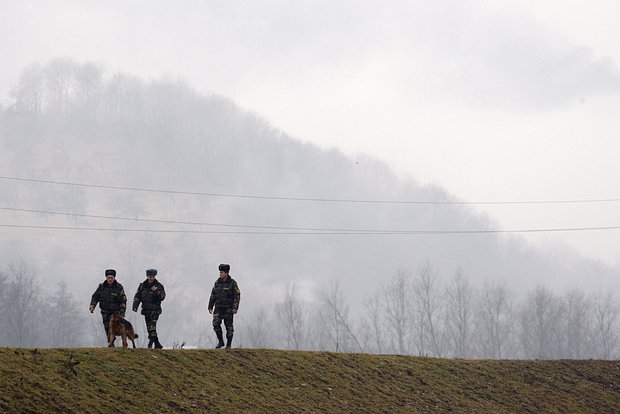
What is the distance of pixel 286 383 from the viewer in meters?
24.5

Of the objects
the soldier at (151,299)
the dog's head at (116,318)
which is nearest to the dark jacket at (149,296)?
the soldier at (151,299)

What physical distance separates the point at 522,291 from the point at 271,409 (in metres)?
184

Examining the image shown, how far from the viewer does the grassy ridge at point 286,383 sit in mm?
19422

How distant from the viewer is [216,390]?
22172mm

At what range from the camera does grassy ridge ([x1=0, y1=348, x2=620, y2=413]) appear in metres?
19.4

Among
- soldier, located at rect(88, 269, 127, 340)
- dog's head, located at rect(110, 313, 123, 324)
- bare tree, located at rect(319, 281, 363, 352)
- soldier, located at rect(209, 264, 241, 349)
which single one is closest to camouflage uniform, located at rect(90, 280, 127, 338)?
soldier, located at rect(88, 269, 127, 340)

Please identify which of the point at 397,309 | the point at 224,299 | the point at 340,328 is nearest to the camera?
the point at 224,299

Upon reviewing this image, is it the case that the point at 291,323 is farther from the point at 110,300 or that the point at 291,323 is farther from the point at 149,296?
the point at 110,300

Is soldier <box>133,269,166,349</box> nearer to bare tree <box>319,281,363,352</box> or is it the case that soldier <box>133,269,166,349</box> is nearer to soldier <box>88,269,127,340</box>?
soldier <box>88,269,127,340</box>

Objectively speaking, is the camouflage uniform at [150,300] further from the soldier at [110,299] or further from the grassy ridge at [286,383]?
the grassy ridge at [286,383]

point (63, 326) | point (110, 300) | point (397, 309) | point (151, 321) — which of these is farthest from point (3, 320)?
point (110, 300)

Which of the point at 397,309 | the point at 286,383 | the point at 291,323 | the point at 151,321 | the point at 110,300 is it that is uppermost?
the point at 397,309

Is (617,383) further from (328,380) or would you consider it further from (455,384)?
(328,380)

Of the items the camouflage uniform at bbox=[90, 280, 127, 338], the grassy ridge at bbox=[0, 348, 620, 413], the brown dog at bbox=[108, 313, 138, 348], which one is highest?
the camouflage uniform at bbox=[90, 280, 127, 338]
